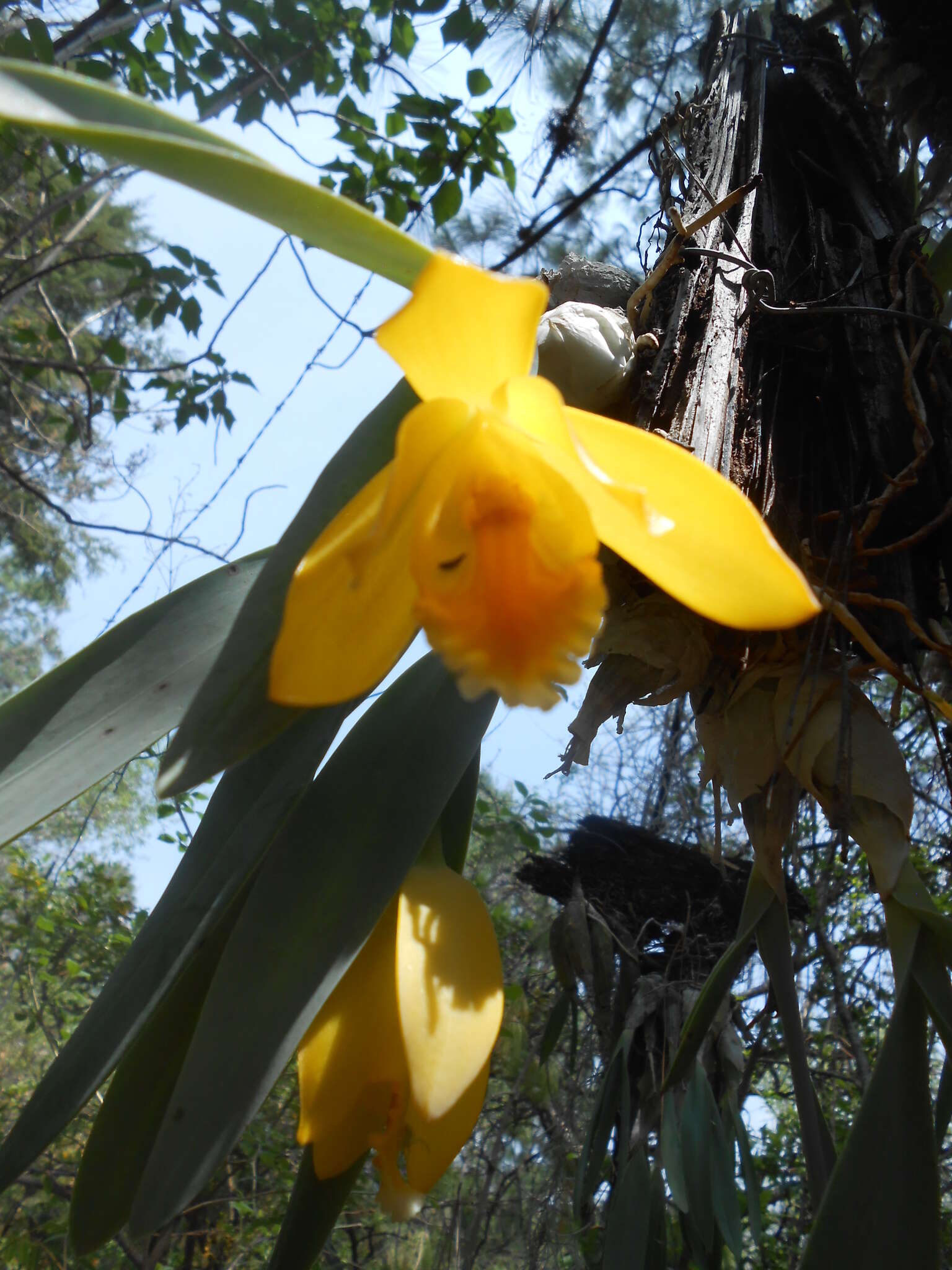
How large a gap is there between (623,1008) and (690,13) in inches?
118

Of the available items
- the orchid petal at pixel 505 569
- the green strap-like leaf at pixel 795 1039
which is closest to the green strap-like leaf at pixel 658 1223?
the green strap-like leaf at pixel 795 1039

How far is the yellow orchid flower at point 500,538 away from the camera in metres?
0.46

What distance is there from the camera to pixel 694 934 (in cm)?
252

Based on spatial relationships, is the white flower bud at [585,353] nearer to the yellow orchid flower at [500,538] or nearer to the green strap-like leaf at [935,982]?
the yellow orchid flower at [500,538]

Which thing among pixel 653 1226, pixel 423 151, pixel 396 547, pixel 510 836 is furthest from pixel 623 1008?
pixel 423 151

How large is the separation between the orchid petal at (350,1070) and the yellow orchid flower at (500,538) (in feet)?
0.77

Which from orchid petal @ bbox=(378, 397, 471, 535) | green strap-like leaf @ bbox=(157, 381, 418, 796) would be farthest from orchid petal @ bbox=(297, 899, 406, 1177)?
orchid petal @ bbox=(378, 397, 471, 535)

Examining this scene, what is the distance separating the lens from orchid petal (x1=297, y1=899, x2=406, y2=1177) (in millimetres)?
554

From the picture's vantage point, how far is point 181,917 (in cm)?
59

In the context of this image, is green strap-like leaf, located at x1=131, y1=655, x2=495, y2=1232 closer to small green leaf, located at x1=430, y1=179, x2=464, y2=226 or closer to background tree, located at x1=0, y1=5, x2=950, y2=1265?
background tree, located at x1=0, y1=5, x2=950, y2=1265

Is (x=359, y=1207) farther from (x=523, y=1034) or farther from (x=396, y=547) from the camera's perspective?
(x=396, y=547)

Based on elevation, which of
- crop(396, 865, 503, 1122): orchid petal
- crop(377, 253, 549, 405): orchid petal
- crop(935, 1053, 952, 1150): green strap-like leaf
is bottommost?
crop(396, 865, 503, 1122): orchid petal

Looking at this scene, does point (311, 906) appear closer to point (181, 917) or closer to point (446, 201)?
point (181, 917)

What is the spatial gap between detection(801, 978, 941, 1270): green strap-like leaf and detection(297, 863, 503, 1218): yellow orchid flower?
0.74 ft
